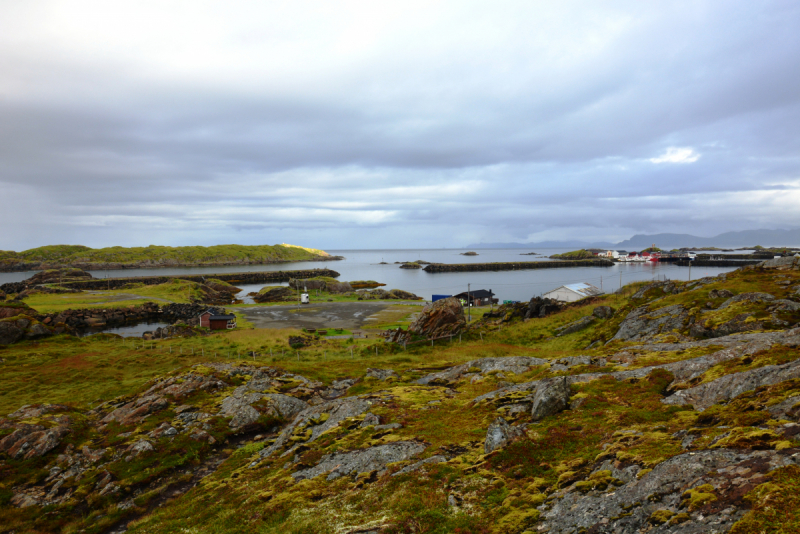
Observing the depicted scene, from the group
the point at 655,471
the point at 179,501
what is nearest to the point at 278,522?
the point at 179,501

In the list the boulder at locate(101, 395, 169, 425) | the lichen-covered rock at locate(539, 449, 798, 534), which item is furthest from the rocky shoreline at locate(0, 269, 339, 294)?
the lichen-covered rock at locate(539, 449, 798, 534)

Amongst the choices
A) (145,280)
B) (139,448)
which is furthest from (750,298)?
(145,280)

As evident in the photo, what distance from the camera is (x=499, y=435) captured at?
41.9 ft

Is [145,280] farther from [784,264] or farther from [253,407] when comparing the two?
[784,264]

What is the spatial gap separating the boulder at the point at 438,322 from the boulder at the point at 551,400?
30.6 metres

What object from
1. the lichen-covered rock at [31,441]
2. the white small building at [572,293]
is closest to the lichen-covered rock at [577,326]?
the white small building at [572,293]

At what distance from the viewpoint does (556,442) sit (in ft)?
39.8

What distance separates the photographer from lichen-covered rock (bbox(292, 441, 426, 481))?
1391 centimetres

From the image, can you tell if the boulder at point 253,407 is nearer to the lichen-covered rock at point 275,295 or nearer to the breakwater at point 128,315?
the breakwater at point 128,315

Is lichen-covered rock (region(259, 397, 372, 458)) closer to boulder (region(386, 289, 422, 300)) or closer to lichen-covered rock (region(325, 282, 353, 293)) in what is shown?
boulder (region(386, 289, 422, 300))

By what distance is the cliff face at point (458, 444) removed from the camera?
809 cm

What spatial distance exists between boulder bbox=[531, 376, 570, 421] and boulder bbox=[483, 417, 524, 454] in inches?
69.9

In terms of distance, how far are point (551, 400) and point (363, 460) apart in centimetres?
805

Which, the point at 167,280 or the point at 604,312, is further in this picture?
the point at 167,280
